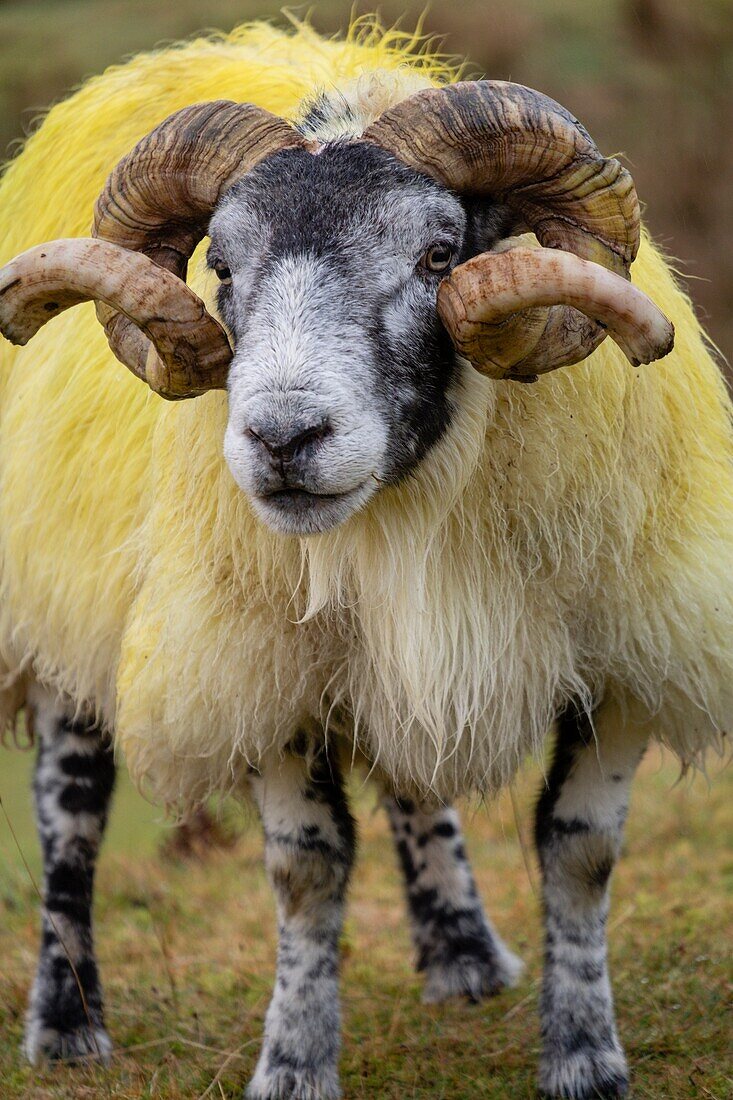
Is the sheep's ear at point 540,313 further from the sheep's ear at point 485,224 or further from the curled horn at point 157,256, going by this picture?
the curled horn at point 157,256

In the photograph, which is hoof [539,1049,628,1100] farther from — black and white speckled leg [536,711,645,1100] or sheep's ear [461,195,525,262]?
sheep's ear [461,195,525,262]

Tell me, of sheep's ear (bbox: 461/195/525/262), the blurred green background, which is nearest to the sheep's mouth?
sheep's ear (bbox: 461/195/525/262)

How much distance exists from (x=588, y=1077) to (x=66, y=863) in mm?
2189

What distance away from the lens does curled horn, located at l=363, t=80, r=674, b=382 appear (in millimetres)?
3324

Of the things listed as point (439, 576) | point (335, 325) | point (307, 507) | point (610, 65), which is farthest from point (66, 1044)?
point (610, 65)

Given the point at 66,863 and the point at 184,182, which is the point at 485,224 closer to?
the point at 184,182

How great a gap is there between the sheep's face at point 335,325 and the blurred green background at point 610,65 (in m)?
11.1

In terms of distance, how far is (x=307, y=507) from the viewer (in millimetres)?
3408

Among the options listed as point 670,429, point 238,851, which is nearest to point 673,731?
point 670,429

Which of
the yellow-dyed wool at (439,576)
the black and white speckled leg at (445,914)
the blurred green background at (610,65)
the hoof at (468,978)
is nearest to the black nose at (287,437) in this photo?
the yellow-dyed wool at (439,576)

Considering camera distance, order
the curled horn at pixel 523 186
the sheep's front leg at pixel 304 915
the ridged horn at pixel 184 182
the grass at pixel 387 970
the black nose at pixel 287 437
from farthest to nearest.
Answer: the grass at pixel 387 970
the sheep's front leg at pixel 304 915
the ridged horn at pixel 184 182
the curled horn at pixel 523 186
the black nose at pixel 287 437

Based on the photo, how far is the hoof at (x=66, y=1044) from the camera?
5.10m

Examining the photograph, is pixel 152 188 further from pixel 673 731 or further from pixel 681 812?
pixel 681 812

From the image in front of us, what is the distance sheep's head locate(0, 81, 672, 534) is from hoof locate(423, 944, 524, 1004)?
9.08 feet
